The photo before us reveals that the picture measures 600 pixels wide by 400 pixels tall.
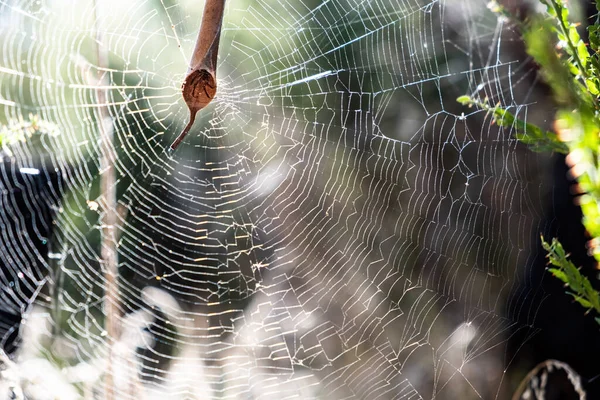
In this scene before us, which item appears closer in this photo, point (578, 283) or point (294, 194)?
point (578, 283)

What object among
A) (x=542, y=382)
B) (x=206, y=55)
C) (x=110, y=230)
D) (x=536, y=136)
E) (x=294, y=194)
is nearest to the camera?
(x=206, y=55)

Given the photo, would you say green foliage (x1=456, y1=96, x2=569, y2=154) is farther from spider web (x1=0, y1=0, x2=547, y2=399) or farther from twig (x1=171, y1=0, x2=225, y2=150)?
spider web (x1=0, y1=0, x2=547, y2=399)

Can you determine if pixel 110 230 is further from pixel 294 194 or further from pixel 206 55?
pixel 206 55

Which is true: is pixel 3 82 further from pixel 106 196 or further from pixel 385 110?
pixel 385 110

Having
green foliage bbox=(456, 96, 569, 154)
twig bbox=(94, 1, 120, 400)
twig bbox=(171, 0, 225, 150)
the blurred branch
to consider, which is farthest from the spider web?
twig bbox=(171, 0, 225, 150)

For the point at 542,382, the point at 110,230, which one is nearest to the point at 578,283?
the point at 542,382

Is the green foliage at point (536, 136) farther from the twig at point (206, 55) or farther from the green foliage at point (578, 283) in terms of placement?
the twig at point (206, 55)

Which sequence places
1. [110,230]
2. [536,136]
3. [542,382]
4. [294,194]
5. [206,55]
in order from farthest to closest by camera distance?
[294,194]
[110,230]
[542,382]
[536,136]
[206,55]
